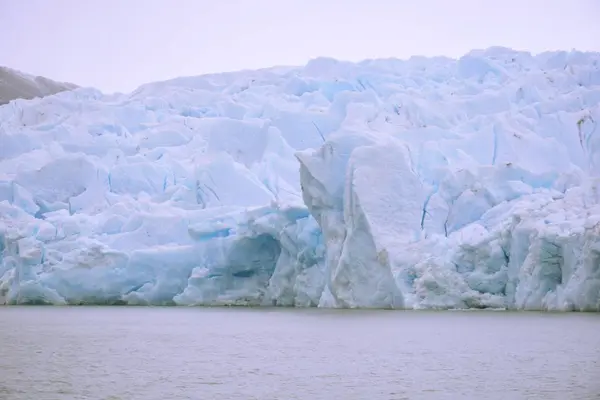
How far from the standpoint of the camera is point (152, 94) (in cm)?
3181

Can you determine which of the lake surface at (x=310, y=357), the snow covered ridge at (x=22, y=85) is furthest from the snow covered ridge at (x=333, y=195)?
the snow covered ridge at (x=22, y=85)

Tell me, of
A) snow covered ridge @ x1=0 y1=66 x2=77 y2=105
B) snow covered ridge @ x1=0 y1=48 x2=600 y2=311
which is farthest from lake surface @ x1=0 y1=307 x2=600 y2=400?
snow covered ridge @ x1=0 y1=66 x2=77 y2=105

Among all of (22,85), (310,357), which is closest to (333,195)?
(310,357)

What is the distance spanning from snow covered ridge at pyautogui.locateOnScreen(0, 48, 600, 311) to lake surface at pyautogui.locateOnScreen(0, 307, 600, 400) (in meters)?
1.07

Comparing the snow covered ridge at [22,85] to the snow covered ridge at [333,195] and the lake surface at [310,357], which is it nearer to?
the snow covered ridge at [333,195]

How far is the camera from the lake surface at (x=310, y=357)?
8688 millimetres

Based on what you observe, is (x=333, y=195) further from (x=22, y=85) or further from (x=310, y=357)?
(x=22, y=85)

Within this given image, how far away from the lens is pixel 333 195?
60.7ft

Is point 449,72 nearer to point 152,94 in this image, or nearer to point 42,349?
point 152,94

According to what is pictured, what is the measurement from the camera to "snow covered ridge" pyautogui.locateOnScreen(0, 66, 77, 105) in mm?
44000

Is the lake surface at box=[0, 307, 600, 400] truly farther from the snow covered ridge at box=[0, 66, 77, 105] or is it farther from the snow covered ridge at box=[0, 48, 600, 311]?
the snow covered ridge at box=[0, 66, 77, 105]

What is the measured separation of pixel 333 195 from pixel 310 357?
24.1ft

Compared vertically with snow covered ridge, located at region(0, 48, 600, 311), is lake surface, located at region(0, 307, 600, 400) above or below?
below

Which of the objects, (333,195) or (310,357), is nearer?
(310,357)
